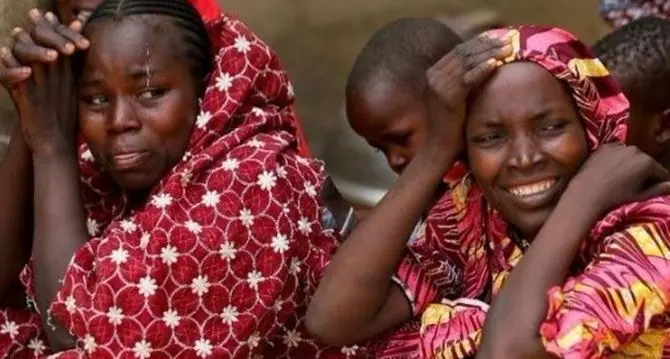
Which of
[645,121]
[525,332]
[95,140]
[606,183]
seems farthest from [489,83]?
[95,140]

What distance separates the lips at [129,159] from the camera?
2500 millimetres

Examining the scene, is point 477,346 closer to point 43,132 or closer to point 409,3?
point 43,132

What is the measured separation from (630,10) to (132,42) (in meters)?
1.22

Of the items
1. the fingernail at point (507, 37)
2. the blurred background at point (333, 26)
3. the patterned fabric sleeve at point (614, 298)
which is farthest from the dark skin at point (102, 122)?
the blurred background at point (333, 26)

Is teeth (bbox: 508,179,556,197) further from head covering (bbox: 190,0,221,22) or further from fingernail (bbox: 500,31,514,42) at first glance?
head covering (bbox: 190,0,221,22)

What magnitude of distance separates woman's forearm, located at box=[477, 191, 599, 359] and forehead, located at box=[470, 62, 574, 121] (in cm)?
15

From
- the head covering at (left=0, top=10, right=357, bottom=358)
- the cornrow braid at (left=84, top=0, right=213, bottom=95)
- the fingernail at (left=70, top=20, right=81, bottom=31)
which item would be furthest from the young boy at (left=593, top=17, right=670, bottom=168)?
the fingernail at (left=70, top=20, right=81, bottom=31)

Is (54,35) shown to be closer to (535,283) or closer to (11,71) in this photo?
(11,71)

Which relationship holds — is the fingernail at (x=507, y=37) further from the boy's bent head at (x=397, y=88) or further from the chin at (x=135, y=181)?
the chin at (x=135, y=181)

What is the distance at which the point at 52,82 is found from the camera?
8.49 feet

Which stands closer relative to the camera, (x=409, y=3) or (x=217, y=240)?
(x=217, y=240)

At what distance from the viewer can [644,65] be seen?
269 centimetres

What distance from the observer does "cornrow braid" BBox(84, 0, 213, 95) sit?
2521 mm

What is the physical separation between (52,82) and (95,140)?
0.50 feet
